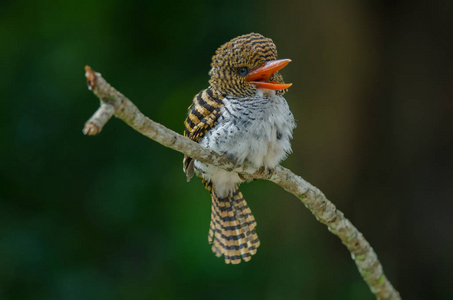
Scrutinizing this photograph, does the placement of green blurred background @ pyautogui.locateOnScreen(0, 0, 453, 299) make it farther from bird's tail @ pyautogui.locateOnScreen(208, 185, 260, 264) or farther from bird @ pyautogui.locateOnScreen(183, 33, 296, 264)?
bird @ pyautogui.locateOnScreen(183, 33, 296, 264)

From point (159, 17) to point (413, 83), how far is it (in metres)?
1.81

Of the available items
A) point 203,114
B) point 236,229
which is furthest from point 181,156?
point 203,114

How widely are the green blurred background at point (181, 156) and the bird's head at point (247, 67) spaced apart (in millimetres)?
1418

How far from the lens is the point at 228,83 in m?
2.23

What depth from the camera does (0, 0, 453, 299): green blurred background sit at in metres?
3.56

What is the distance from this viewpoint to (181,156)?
368 centimetres

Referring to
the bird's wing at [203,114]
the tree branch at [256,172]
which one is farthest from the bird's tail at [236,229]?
the bird's wing at [203,114]

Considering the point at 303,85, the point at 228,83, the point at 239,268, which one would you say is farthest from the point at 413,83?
the point at 228,83

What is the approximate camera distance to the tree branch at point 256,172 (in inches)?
53.1

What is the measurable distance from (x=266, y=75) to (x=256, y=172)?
1.32ft

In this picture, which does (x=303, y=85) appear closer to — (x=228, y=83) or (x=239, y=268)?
(x=239, y=268)

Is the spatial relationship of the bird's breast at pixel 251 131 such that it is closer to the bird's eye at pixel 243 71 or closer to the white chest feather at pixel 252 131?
the white chest feather at pixel 252 131

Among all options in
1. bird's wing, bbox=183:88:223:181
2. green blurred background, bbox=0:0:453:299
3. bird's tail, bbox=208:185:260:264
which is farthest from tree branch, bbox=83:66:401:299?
green blurred background, bbox=0:0:453:299

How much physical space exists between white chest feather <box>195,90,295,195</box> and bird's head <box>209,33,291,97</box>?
5cm
